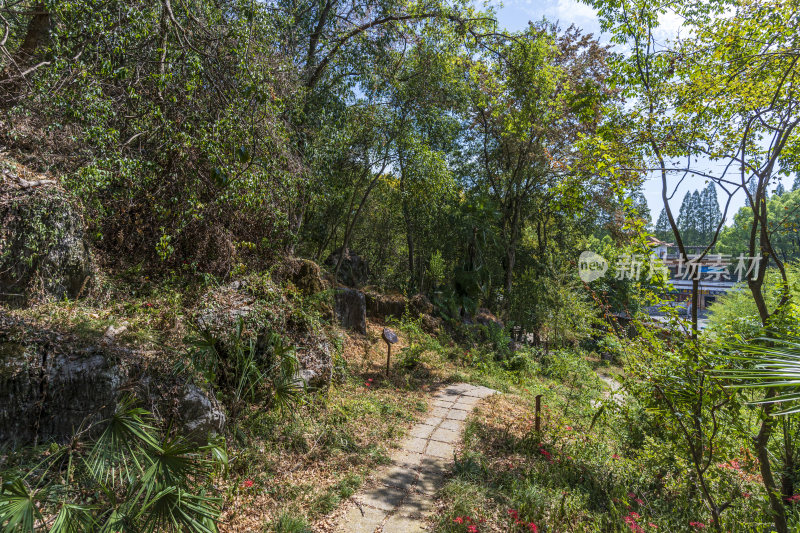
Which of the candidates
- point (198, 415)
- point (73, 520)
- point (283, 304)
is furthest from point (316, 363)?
point (73, 520)

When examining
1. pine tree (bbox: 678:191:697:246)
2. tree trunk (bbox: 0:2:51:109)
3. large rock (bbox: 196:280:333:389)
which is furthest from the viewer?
pine tree (bbox: 678:191:697:246)

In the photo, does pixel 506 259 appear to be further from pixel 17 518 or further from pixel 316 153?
pixel 17 518

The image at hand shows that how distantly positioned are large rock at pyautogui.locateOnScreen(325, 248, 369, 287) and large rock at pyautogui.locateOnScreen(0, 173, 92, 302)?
7.20 metres

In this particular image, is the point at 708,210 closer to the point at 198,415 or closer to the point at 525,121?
the point at 525,121

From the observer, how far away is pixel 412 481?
411cm

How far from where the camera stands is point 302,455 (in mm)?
4176

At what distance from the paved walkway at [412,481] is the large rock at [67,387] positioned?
5.39 ft

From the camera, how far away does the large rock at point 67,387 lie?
3000mm

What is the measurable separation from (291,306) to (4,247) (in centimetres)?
288

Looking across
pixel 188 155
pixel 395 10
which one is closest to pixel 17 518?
pixel 188 155

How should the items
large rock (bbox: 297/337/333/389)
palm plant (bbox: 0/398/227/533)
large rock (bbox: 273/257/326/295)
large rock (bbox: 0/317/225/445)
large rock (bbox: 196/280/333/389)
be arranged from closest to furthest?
palm plant (bbox: 0/398/227/533)
large rock (bbox: 0/317/225/445)
large rock (bbox: 196/280/333/389)
large rock (bbox: 297/337/333/389)
large rock (bbox: 273/257/326/295)

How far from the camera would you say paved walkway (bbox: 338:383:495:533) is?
3.40 meters
